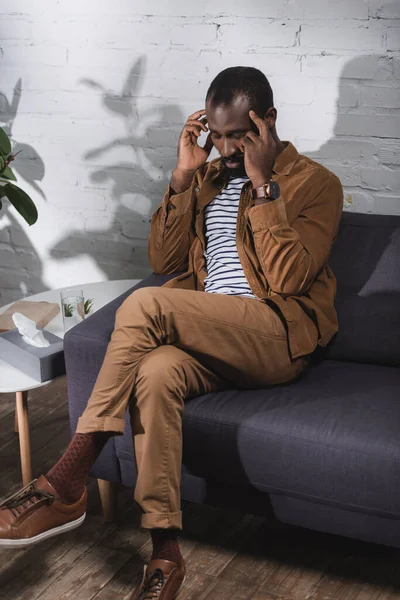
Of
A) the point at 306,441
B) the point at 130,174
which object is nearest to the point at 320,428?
the point at 306,441

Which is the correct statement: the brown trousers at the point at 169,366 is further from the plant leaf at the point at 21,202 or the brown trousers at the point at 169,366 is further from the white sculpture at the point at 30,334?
the plant leaf at the point at 21,202

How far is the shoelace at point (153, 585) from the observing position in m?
2.01

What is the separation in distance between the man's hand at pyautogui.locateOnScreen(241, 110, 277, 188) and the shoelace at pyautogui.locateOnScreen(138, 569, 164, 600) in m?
1.02

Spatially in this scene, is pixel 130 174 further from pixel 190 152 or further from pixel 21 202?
pixel 190 152

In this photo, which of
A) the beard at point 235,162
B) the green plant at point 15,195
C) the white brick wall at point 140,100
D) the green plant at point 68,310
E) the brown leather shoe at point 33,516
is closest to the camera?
the brown leather shoe at point 33,516

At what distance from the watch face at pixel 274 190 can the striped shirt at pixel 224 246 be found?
23 centimetres

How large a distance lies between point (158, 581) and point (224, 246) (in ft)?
3.09

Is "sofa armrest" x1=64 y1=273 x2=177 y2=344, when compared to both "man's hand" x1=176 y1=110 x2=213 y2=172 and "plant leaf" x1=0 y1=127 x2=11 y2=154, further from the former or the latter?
"plant leaf" x1=0 y1=127 x2=11 y2=154

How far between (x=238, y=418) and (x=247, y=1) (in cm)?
147

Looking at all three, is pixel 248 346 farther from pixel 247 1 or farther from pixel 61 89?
pixel 61 89

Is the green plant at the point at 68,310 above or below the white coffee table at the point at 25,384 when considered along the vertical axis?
above

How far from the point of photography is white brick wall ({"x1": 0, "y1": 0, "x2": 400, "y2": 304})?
2.77 m

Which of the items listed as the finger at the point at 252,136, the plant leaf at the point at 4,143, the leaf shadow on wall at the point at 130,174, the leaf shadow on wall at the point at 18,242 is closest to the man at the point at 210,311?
the finger at the point at 252,136

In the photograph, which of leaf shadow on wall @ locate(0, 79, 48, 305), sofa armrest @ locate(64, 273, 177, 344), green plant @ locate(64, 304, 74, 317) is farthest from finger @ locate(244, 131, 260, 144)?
leaf shadow on wall @ locate(0, 79, 48, 305)
